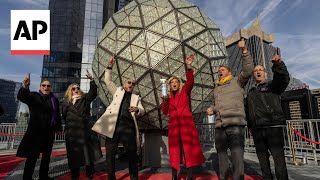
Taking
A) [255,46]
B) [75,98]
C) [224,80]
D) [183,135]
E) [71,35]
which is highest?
[255,46]

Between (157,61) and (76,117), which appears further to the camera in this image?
(157,61)

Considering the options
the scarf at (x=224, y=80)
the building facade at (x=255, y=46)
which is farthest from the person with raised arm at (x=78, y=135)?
the building facade at (x=255, y=46)

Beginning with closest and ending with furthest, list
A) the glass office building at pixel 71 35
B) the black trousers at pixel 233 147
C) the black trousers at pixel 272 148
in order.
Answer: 1. the black trousers at pixel 272 148
2. the black trousers at pixel 233 147
3. the glass office building at pixel 71 35

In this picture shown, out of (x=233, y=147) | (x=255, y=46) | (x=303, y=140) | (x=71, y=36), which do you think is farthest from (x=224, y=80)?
(x=255, y=46)

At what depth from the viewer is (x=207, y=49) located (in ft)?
14.9

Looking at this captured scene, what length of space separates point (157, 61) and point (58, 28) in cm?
5386

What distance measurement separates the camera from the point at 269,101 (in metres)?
3.06

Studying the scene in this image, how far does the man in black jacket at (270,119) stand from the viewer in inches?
113

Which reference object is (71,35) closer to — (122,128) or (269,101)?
(122,128)

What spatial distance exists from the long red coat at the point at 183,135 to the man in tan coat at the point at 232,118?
37cm

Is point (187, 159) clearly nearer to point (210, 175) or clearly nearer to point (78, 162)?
point (210, 175)

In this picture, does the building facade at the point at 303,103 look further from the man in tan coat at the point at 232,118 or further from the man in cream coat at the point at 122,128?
the man in cream coat at the point at 122,128

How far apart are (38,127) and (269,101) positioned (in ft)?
11.5

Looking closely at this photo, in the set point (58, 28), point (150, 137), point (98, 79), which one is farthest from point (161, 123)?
point (58, 28)
